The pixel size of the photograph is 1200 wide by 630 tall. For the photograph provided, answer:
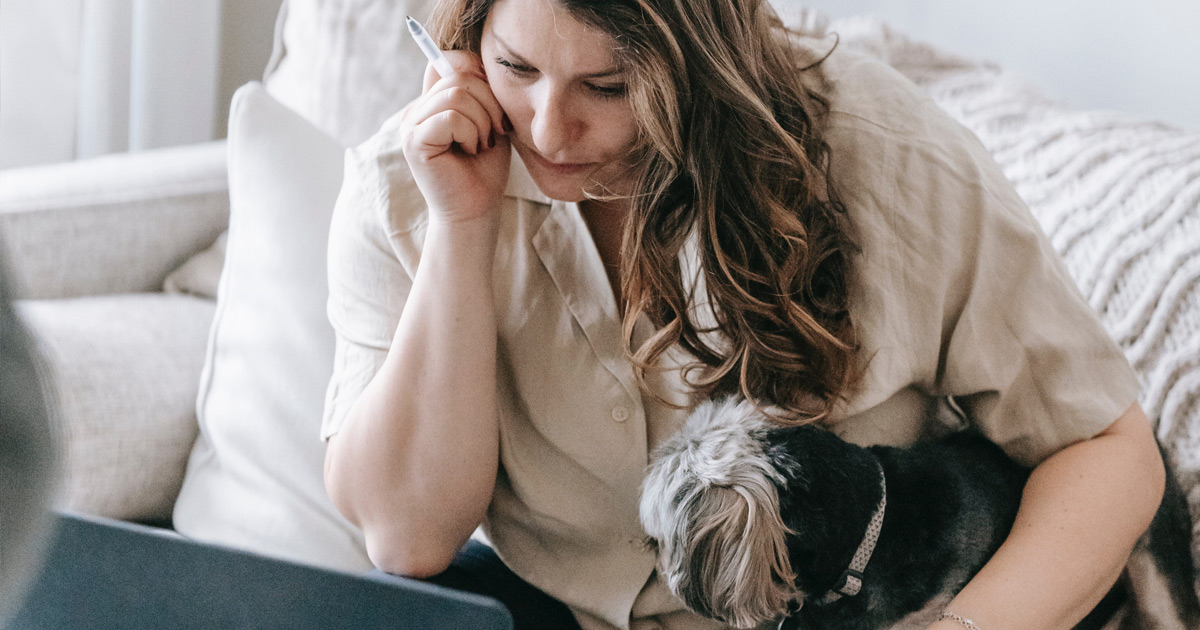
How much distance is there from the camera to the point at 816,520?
87 centimetres

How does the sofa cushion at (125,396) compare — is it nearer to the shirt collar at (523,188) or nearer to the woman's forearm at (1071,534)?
the shirt collar at (523,188)

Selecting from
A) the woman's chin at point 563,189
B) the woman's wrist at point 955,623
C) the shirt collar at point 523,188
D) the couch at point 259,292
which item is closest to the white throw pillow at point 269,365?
the couch at point 259,292

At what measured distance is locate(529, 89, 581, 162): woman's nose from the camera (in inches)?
33.8

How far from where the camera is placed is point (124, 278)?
151 centimetres

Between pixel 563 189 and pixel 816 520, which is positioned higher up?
pixel 563 189

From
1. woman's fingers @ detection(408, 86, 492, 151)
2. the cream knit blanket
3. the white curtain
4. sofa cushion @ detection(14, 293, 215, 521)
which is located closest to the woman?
woman's fingers @ detection(408, 86, 492, 151)

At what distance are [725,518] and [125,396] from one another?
0.85 m

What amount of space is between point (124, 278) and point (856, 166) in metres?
1.17

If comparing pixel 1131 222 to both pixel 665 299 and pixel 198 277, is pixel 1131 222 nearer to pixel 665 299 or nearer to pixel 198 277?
pixel 665 299

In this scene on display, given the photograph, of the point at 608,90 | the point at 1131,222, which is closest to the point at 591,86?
the point at 608,90

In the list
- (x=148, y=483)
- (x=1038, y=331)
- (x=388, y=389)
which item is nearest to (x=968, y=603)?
(x=1038, y=331)

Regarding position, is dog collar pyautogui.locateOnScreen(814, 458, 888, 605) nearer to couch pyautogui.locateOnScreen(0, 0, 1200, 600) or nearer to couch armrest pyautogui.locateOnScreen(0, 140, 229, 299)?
couch pyautogui.locateOnScreen(0, 0, 1200, 600)

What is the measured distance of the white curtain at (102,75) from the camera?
1.69 meters

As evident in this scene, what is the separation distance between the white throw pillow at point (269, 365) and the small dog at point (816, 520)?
51 cm
